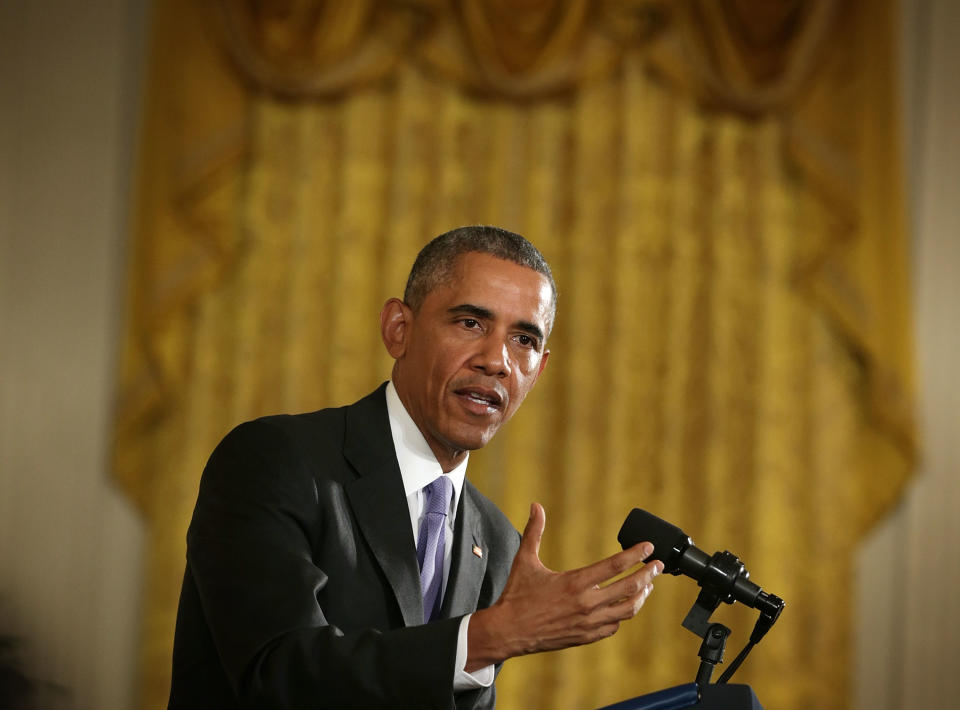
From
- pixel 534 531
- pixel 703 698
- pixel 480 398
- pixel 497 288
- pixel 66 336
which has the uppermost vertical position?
pixel 66 336

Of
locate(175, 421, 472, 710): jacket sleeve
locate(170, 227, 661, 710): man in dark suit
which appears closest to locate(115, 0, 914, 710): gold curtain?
locate(170, 227, 661, 710): man in dark suit

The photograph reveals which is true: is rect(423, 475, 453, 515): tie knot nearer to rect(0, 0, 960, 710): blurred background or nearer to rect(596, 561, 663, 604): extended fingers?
rect(596, 561, 663, 604): extended fingers

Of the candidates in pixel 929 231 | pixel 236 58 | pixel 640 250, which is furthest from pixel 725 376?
pixel 236 58

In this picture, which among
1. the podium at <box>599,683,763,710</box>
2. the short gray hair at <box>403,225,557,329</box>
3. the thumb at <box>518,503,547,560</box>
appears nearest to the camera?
the podium at <box>599,683,763,710</box>

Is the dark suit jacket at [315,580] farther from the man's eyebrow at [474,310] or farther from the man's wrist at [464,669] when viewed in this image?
A: the man's eyebrow at [474,310]

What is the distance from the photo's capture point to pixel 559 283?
487 centimetres

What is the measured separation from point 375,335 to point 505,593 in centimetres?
318

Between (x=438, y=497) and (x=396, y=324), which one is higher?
(x=396, y=324)

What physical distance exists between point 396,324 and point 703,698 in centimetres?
111

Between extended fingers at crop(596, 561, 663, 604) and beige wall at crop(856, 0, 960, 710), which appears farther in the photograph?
beige wall at crop(856, 0, 960, 710)

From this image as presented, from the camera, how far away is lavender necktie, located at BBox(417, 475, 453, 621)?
217 cm

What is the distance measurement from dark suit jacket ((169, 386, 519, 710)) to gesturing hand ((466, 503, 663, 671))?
6 centimetres

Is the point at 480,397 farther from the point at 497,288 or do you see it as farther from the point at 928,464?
the point at 928,464

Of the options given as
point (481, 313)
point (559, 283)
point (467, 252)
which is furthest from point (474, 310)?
point (559, 283)
